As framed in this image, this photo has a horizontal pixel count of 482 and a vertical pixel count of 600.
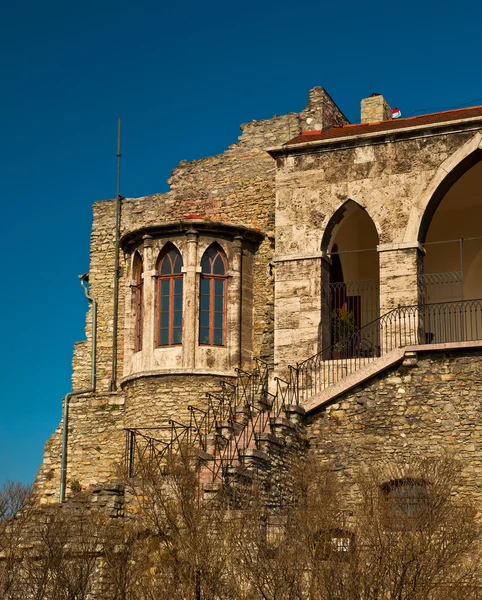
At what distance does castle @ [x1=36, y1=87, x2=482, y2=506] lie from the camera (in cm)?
2316

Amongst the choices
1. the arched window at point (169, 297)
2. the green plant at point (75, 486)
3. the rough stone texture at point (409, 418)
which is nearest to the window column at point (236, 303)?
the arched window at point (169, 297)

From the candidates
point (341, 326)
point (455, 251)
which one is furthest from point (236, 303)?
point (455, 251)

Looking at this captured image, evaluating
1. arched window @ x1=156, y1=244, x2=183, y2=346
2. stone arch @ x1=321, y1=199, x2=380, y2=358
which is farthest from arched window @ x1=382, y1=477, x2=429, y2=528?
arched window @ x1=156, y1=244, x2=183, y2=346

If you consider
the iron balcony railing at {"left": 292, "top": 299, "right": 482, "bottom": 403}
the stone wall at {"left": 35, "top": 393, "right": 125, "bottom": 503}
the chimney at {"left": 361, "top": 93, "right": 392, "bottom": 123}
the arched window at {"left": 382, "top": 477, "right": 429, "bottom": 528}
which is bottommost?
the arched window at {"left": 382, "top": 477, "right": 429, "bottom": 528}

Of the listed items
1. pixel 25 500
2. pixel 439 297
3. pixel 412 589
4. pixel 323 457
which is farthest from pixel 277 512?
pixel 439 297

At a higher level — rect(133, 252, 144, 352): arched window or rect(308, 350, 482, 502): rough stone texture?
rect(133, 252, 144, 352): arched window

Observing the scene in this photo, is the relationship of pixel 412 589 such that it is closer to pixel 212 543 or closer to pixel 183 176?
pixel 212 543

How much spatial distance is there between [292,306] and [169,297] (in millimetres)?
3226

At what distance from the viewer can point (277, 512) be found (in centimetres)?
2103

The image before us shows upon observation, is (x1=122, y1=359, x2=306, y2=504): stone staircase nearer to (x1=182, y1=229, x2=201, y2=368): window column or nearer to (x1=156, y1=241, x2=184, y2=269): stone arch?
(x1=182, y1=229, x2=201, y2=368): window column

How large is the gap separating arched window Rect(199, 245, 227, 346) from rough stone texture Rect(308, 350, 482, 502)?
4738 mm

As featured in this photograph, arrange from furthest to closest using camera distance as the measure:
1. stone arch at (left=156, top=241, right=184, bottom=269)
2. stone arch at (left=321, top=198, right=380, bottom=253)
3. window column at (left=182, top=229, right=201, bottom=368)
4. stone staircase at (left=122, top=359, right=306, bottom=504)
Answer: stone arch at (left=156, top=241, right=184, bottom=269) < window column at (left=182, top=229, right=201, bottom=368) < stone arch at (left=321, top=198, right=380, bottom=253) < stone staircase at (left=122, top=359, right=306, bottom=504)

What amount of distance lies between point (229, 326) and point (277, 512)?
7.49m

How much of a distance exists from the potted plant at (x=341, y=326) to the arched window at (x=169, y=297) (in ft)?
11.4
